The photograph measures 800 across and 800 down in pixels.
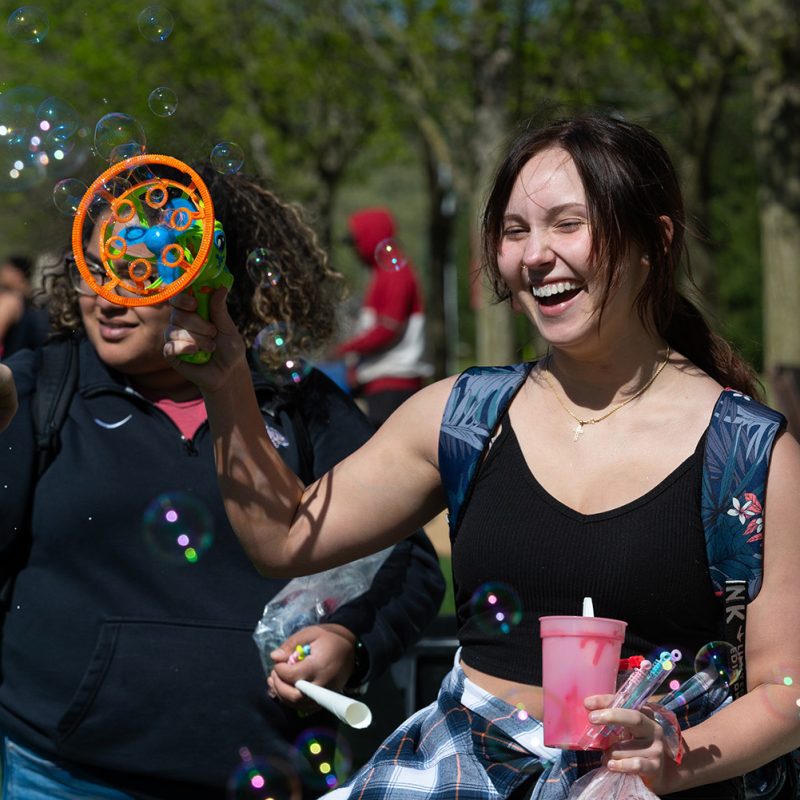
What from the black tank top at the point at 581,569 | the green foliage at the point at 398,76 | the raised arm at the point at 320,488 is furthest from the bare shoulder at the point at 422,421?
the green foliage at the point at 398,76

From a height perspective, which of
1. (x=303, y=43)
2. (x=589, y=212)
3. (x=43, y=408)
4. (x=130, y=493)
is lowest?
(x=130, y=493)

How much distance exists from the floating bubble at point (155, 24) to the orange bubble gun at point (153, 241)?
0.80 meters

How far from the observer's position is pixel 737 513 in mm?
1912

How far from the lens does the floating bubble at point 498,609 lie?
79.1 inches

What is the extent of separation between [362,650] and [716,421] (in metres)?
0.84

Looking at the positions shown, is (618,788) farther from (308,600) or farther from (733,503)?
(308,600)

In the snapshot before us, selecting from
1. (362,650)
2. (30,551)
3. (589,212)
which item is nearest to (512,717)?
(362,650)

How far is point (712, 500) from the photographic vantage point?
193 cm

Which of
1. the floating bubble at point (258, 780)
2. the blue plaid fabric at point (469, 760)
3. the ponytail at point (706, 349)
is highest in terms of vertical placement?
the ponytail at point (706, 349)

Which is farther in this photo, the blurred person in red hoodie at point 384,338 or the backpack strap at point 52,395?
the blurred person in red hoodie at point 384,338

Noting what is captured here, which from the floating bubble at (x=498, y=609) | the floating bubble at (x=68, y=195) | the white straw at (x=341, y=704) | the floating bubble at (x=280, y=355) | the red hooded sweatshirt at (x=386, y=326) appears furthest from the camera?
the red hooded sweatshirt at (x=386, y=326)

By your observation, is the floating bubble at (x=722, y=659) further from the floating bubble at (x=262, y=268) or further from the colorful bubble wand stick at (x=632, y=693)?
the floating bubble at (x=262, y=268)

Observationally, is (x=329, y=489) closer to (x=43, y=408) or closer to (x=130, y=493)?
(x=130, y=493)

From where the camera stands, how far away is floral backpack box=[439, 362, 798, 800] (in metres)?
1.91
